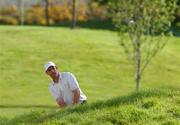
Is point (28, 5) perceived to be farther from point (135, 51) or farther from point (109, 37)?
point (135, 51)

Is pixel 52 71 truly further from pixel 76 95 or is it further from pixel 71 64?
pixel 71 64

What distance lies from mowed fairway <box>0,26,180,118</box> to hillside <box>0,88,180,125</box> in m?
14.4

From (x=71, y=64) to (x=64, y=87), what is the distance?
22.4m

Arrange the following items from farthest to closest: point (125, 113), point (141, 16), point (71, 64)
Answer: point (71, 64), point (141, 16), point (125, 113)

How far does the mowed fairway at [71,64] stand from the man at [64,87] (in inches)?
504

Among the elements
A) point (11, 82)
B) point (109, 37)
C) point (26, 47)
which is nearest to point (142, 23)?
point (11, 82)

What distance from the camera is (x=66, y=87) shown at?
1096 centimetres

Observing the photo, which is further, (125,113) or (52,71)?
(52,71)

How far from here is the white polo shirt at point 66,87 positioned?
10.9m

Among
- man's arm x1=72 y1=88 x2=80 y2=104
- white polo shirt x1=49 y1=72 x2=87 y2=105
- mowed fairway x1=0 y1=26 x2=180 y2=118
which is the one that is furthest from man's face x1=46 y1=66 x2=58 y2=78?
mowed fairway x1=0 y1=26 x2=180 y2=118

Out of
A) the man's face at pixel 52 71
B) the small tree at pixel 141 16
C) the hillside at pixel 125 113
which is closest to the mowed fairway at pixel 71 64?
the small tree at pixel 141 16

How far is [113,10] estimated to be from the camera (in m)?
26.4

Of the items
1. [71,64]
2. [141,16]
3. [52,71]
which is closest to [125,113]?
[52,71]

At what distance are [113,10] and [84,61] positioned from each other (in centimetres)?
816
